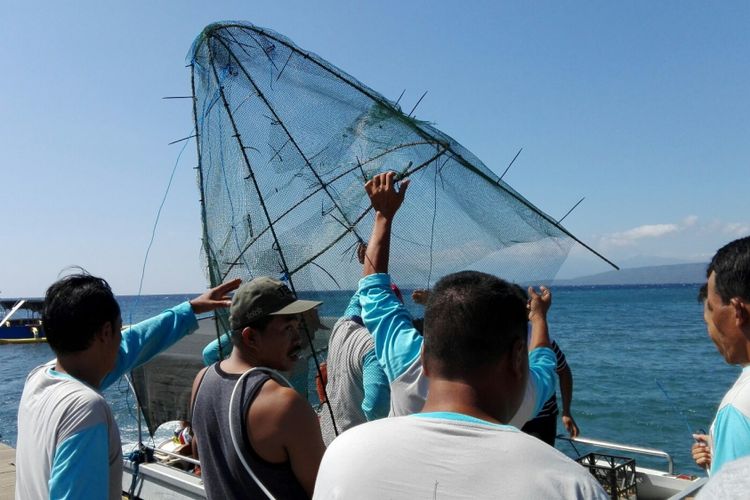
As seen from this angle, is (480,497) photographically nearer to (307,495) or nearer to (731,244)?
(307,495)

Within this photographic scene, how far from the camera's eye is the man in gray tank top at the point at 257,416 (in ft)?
6.59

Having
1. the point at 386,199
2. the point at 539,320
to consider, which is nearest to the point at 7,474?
the point at 386,199

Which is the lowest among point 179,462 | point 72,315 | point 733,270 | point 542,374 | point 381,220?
point 179,462

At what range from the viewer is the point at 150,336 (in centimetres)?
298

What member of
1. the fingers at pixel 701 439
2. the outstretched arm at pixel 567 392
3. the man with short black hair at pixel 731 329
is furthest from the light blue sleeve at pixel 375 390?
the outstretched arm at pixel 567 392

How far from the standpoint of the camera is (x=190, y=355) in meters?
7.12

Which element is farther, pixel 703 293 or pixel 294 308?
pixel 294 308

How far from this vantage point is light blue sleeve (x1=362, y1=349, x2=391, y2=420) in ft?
10.1

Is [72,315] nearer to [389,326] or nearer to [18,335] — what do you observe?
[389,326]

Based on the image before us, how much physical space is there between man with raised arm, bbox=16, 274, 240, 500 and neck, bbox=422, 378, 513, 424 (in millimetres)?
1200

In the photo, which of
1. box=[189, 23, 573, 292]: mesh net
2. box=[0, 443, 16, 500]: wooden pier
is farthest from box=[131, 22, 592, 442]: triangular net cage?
box=[0, 443, 16, 500]: wooden pier

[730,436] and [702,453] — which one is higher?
[730,436]

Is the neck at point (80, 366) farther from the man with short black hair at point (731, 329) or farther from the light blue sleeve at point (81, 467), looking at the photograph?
the man with short black hair at point (731, 329)

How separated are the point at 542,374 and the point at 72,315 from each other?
66.4 inches
